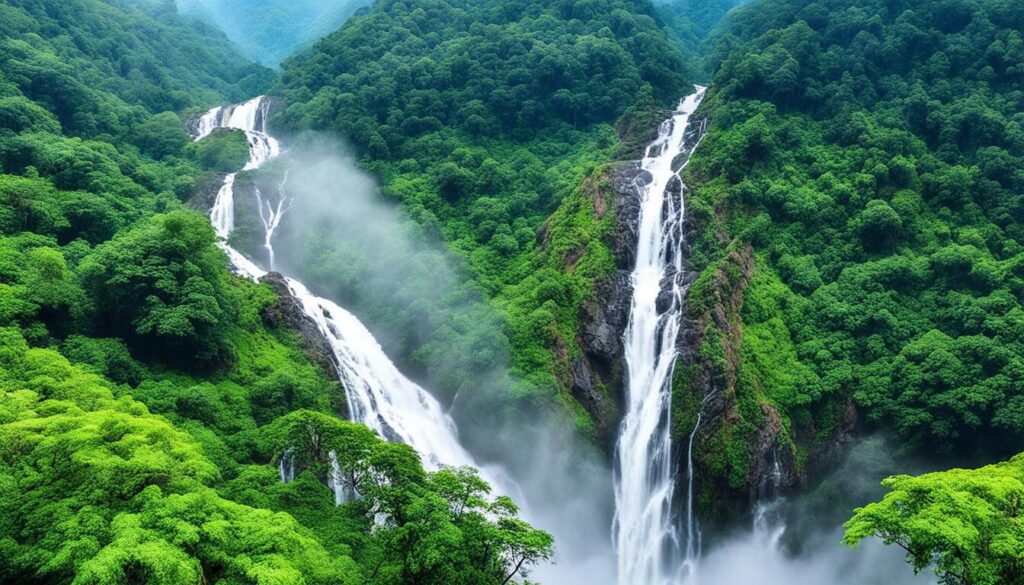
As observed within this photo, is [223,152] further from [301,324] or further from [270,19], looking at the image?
[270,19]

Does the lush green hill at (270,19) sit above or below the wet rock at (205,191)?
above

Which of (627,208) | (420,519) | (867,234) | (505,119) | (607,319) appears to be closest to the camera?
(420,519)

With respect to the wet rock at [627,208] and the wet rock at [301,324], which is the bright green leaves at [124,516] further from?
the wet rock at [627,208]

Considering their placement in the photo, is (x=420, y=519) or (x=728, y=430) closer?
(x=420, y=519)

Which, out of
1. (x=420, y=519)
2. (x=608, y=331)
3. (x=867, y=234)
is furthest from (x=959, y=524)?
(x=867, y=234)

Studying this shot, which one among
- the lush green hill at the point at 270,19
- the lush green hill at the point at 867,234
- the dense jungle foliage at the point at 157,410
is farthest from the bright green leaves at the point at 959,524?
the lush green hill at the point at 270,19
